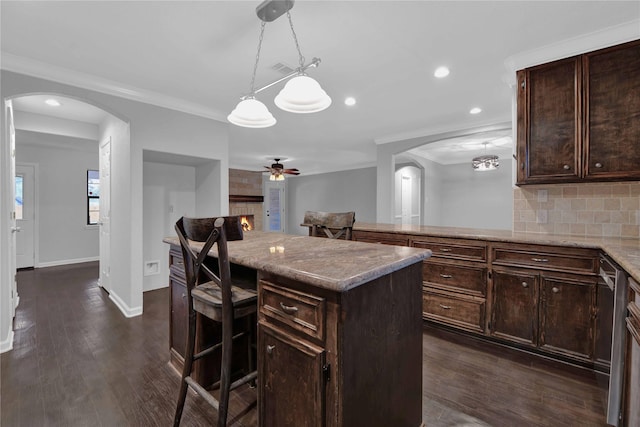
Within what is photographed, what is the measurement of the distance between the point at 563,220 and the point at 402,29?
86.9 inches

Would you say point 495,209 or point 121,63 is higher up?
point 121,63

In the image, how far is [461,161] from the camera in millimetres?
7684

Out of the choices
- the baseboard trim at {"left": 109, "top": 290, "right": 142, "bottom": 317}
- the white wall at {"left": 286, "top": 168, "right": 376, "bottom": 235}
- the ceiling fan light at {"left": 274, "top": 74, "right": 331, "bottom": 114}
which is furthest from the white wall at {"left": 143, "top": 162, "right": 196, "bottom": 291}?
the white wall at {"left": 286, "top": 168, "right": 376, "bottom": 235}

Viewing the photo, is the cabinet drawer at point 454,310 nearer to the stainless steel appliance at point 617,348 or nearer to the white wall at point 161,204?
the stainless steel appliance at point 617,348

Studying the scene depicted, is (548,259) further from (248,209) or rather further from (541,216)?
(248,209)

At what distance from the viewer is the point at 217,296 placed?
1406mm

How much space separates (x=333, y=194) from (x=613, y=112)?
7535 mm

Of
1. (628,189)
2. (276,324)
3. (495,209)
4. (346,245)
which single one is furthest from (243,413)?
(495,209)

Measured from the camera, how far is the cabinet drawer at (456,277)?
2438mm

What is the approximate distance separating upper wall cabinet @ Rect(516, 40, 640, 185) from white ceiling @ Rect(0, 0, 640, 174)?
250 mm

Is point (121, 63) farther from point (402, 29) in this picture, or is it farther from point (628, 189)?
point (628, 189)

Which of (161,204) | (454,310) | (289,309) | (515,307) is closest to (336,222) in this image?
(289,309)

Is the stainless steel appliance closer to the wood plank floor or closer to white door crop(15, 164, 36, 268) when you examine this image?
the wood plank floor

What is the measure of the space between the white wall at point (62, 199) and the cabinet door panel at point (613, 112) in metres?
6.82
